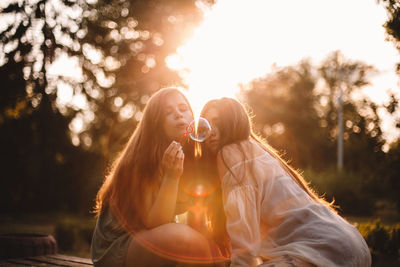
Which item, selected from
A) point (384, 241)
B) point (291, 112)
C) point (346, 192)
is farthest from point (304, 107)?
point (384, 241)

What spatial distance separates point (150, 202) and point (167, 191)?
17 centimetres

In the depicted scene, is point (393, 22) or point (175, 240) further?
point (393, 22)

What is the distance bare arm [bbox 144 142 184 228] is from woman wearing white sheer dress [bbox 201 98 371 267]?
0.31 m

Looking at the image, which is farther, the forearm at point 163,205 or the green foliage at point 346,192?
the green foliage at point 346,192

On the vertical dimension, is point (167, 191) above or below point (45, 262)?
above

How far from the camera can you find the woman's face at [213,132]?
2.73 m

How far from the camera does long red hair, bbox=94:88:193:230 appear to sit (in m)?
2.64

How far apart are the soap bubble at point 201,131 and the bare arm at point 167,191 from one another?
9.1 inches

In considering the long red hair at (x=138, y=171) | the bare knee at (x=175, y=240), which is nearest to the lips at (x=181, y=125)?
the long red hair at (x=138, y=171)

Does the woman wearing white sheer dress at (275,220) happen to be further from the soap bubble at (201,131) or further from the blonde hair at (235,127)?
the soap bubble at (201,131)

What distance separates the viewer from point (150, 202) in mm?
2662

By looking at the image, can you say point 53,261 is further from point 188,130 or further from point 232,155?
point 232,155

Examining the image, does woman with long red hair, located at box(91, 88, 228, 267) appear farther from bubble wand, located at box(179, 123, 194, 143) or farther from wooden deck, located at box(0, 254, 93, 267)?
wooden deck, located at box(0, 254, 93, 267)

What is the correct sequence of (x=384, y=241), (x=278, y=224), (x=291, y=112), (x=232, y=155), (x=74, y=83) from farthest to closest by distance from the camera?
(x=291, y=112) < (x=74, y=83) < (x=384, y=241) < (x=232, y=155) < (x=278, y=224)
